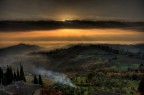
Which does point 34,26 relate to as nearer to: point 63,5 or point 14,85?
point 63,5

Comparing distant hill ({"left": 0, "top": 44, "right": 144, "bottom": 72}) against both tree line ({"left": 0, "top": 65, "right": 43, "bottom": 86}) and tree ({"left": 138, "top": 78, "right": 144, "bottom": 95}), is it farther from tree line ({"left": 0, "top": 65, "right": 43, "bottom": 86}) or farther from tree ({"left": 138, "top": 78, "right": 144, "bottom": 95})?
tree ({"left": 138, "top": 78, "right": 144, "bottom": 95})

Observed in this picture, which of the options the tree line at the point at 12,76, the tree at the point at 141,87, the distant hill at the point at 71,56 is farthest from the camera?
the distant hill at the point at 71,56

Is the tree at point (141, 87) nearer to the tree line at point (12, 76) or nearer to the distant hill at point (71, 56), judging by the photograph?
the distant hill at point (71, 56)

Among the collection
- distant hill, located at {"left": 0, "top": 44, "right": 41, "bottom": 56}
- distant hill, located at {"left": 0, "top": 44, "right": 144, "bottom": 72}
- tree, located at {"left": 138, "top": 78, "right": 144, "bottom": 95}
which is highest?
distant hill, located at {"left": 0, "top": 44, "right": 41, "bottom": 56}

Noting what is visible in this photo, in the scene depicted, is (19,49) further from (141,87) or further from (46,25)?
(141,87)

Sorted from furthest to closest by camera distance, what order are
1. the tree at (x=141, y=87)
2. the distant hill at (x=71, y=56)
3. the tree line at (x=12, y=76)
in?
the distant hill at (x=71, y=56) → the tree line at (x=12, y=76) → the tree at (x=141, y=87)

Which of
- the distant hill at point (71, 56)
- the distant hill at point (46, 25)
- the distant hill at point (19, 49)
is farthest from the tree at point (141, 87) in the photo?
the distant hill at point (19, 49)

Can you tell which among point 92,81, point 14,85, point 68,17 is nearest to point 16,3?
point 68,17

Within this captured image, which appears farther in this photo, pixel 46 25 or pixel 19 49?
pixel 46 25

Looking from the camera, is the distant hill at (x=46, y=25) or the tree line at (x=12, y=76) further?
the distant hill at (x=46, y=25)

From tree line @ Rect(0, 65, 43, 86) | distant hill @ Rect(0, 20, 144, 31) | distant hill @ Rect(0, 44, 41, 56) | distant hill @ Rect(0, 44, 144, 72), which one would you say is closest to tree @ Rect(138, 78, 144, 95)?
distant hill @ Rect(0, 44, 144, 72)

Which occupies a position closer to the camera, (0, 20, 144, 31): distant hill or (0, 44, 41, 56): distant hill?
(0, 44, 41, 56): distant hill

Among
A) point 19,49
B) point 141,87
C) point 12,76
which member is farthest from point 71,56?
point 141,87
